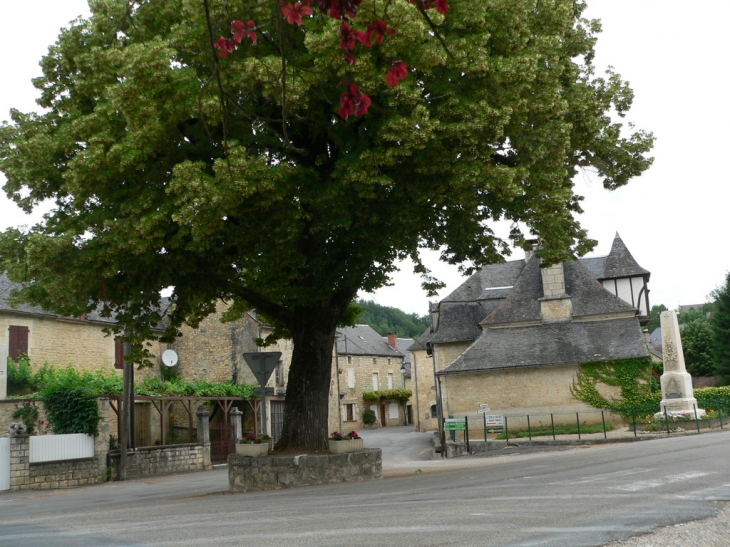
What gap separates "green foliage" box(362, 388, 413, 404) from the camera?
59000mm

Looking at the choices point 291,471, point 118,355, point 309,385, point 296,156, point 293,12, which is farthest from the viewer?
point 118,355

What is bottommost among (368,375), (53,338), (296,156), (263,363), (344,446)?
(344,446)

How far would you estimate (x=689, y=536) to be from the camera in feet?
19.7

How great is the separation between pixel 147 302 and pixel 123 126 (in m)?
3.80

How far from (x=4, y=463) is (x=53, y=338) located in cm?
922

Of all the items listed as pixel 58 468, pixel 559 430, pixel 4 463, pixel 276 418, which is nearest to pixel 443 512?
pixel 4 463

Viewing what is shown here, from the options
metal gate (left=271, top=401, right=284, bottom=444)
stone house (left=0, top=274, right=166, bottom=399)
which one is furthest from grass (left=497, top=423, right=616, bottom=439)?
stone house (left=0, top=274, right=166, bottom=399)

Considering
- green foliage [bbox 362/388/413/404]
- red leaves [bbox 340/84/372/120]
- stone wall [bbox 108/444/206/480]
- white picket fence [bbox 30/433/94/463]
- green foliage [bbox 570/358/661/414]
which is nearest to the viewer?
red leaves [bbox 340/84/372/120]

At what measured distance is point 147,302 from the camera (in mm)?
13961

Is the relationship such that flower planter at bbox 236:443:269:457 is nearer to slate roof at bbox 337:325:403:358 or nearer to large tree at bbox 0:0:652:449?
large tree at bbox 0:0:652:449

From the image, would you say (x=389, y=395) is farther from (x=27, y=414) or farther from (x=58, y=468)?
(x=58, y=468)

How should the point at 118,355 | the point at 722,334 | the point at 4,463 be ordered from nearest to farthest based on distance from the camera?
the point at 4,463 → the point at 118,355 → the point at 722,334

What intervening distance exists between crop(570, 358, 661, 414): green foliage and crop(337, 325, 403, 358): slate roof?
26816 mm

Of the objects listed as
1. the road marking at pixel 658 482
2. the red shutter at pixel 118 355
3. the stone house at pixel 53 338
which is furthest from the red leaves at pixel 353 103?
the red shutter at pixel 118 355
